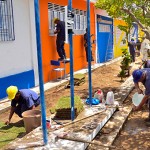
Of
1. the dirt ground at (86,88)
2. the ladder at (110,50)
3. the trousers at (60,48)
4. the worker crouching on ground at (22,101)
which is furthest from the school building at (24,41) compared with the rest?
the ladder at (110,50)

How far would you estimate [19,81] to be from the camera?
7.84m

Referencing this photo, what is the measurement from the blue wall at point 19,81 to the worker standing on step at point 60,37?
1694mm

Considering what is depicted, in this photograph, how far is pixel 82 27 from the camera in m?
12.4

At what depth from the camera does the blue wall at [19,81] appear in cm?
719

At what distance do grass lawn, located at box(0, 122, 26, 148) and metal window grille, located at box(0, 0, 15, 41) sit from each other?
2658mm

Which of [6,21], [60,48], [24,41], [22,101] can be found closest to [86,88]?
[60,48]

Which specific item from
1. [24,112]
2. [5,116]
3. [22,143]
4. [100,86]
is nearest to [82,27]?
[100,86]

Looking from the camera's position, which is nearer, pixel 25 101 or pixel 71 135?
pixel 71 135

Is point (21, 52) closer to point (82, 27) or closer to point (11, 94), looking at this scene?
point (11, 94)

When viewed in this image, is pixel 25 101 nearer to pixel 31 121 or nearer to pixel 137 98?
pixel 31 121

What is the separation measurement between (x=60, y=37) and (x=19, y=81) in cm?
256

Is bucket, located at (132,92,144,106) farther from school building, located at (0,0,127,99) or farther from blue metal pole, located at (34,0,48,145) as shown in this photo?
school building, located at (0,0,127,99)

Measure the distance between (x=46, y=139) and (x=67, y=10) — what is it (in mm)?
2103

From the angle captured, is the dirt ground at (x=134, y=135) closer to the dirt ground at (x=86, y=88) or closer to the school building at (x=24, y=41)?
the dirt ground at (x=86, y=88)
